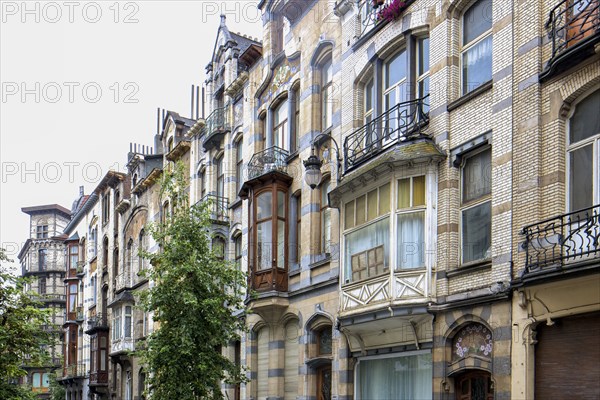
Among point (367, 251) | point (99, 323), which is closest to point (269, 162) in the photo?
point (367, 251)

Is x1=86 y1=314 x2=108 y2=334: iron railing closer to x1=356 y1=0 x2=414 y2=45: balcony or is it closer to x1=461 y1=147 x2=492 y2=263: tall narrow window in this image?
x1=356 y1=0 x2=414 y2=45: balcony

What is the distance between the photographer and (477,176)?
1766 cm

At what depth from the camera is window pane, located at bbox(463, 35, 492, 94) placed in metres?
17.7

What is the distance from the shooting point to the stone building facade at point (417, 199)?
1492 cm

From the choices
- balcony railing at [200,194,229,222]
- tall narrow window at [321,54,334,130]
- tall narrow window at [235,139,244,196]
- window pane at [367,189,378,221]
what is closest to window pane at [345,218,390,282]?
window pane at [367,189,378,221]

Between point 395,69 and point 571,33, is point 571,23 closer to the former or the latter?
point 571,33

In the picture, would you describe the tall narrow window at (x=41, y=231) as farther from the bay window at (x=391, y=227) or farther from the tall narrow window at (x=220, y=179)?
the bay window at (x=391, y=227)

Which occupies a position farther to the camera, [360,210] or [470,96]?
[360,210]

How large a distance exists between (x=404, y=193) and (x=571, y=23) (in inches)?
229

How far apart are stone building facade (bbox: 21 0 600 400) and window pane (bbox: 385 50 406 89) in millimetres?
54

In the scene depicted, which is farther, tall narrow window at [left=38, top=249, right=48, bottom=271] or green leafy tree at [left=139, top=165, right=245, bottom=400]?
tall narrow window at [left=38, top=249, right=48, bottom=271]

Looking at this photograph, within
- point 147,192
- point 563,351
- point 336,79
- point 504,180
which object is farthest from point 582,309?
point 147,192

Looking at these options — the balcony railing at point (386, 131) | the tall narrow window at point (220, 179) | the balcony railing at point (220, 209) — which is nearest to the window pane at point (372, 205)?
the balcony railing at point (386, 131)

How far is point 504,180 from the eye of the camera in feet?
53.6
